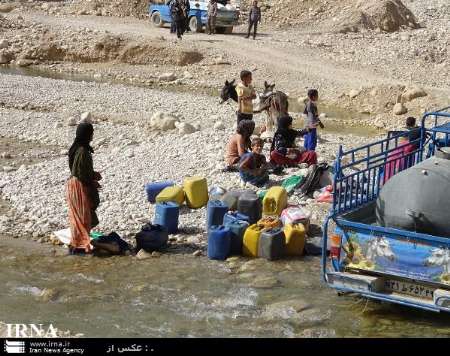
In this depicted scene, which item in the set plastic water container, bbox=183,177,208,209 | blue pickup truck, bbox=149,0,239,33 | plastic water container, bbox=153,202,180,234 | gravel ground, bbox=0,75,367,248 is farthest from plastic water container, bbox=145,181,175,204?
blue pickup truck, bbox=149,0,239,33

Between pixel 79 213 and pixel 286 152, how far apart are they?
149 inches

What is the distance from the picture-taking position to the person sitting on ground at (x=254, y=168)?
12.0m

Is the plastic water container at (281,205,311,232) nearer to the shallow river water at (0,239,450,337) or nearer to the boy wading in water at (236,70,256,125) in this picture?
the shallow river water at (0,239,450,337)

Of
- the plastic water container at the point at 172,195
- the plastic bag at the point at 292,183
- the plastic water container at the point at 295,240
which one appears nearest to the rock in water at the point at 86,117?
the plastic water container at the point at 172,195

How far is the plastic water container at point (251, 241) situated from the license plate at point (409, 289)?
98.2 inches

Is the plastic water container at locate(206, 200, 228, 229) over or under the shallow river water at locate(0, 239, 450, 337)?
over

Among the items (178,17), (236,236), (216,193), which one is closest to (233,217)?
(236,236)

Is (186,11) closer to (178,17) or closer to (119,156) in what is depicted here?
(178,17)

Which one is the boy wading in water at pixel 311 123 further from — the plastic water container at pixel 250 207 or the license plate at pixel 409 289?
the license plate at pixel 409 289

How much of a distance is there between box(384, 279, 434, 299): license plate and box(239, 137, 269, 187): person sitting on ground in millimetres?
4352

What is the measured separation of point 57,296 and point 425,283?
13.0 ft

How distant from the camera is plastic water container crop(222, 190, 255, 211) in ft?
36.8

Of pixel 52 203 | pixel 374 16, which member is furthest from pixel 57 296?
pixel 374 16
